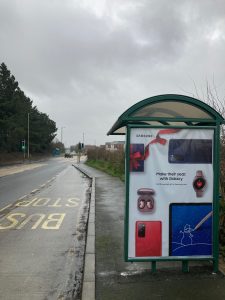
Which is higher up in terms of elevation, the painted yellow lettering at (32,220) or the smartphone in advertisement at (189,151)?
the smartphone in advertisement at (189,151)

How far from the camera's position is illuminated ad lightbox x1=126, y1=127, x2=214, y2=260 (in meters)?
5.72

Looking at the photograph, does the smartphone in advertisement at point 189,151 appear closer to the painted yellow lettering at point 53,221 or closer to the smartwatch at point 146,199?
the smartwatch at point 146,199

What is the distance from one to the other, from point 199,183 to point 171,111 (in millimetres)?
1120

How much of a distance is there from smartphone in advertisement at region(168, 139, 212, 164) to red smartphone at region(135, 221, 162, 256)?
902 mm

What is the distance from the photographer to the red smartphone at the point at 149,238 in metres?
5.73

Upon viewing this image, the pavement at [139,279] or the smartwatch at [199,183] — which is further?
the smartwatch at [199,183]

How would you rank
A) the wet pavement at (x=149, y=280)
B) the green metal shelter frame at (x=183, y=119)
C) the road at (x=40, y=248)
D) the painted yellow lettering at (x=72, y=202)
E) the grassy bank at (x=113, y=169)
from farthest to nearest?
the grassy bank at (x=113, y=169) → the painted yellow lettering at (x=72, y=202) → the green metal shelter frame at (x=183, y=119) → the road at (x=40, y=248) → the wet pavement at (x=149, y=280)

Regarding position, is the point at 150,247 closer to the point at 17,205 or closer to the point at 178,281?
the point at 178,281

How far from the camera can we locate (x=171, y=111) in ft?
20.1

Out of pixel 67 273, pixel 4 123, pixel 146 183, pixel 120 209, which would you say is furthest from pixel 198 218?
→ pixel 4 123

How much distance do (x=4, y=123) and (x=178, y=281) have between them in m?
54.1

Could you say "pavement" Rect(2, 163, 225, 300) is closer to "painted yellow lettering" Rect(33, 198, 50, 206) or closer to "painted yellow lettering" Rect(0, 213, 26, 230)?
"painted yellow lettering" Rect(0, 213, 26, 230)

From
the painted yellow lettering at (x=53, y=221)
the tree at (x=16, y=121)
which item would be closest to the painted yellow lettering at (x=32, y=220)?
the painted yellow lettering at (x=53, y=221)

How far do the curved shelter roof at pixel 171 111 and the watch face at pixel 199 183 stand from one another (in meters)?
0.79
